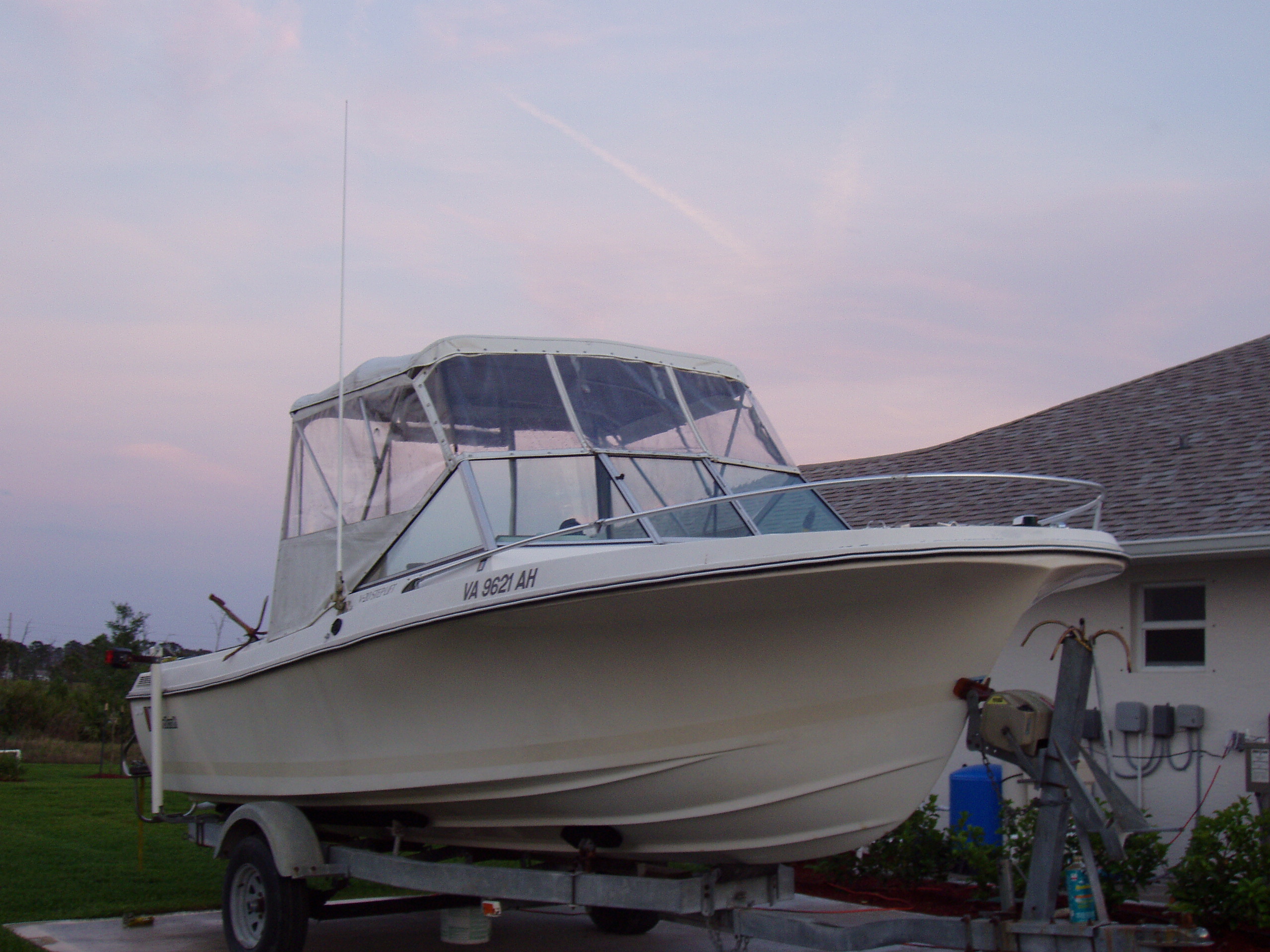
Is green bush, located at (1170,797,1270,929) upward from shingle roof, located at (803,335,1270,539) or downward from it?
downward

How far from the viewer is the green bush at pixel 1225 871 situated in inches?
240

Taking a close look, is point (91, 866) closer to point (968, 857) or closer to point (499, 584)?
point (499, 584)

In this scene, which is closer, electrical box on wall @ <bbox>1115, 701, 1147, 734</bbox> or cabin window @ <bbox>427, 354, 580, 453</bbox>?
cabin window @ <bbox>427, 354, 580, 453</bbox>

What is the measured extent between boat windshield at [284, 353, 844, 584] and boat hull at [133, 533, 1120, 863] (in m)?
0.71

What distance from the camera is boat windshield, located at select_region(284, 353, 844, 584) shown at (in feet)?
17.4

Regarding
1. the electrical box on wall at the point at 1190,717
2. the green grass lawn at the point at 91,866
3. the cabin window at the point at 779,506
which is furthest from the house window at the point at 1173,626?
the green grass lawn at the point at 91,866

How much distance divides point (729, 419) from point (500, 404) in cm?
128

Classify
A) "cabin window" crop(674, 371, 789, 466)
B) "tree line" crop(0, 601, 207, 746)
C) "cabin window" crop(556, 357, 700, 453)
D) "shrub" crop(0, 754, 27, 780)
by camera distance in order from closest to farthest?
"cabin window" crop(556, 357, 700, 453), "cabin window" crop(674, 371, 789, 466), "shrub" crop(0, 754, 27, 780), "tree line" crop(0, 601, 207, 746)

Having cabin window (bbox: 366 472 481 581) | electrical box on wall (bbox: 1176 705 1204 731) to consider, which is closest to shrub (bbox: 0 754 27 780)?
cabin window (bbox: 366 472 481 581)

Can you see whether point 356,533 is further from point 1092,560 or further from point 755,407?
point 1092,560

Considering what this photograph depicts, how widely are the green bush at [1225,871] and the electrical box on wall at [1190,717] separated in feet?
4.12

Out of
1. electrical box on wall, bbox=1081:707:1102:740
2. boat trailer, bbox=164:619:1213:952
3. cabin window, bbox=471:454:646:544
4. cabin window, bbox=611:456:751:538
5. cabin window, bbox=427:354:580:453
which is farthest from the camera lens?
electrical box on wall, bbox=1081:707:1102:740

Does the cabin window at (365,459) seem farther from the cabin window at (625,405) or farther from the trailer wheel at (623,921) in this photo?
the trailer wheel at (623,921)

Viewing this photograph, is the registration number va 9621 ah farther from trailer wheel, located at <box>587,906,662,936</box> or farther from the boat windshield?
trailer wheel, located at <box>587,906,662,936</box>
